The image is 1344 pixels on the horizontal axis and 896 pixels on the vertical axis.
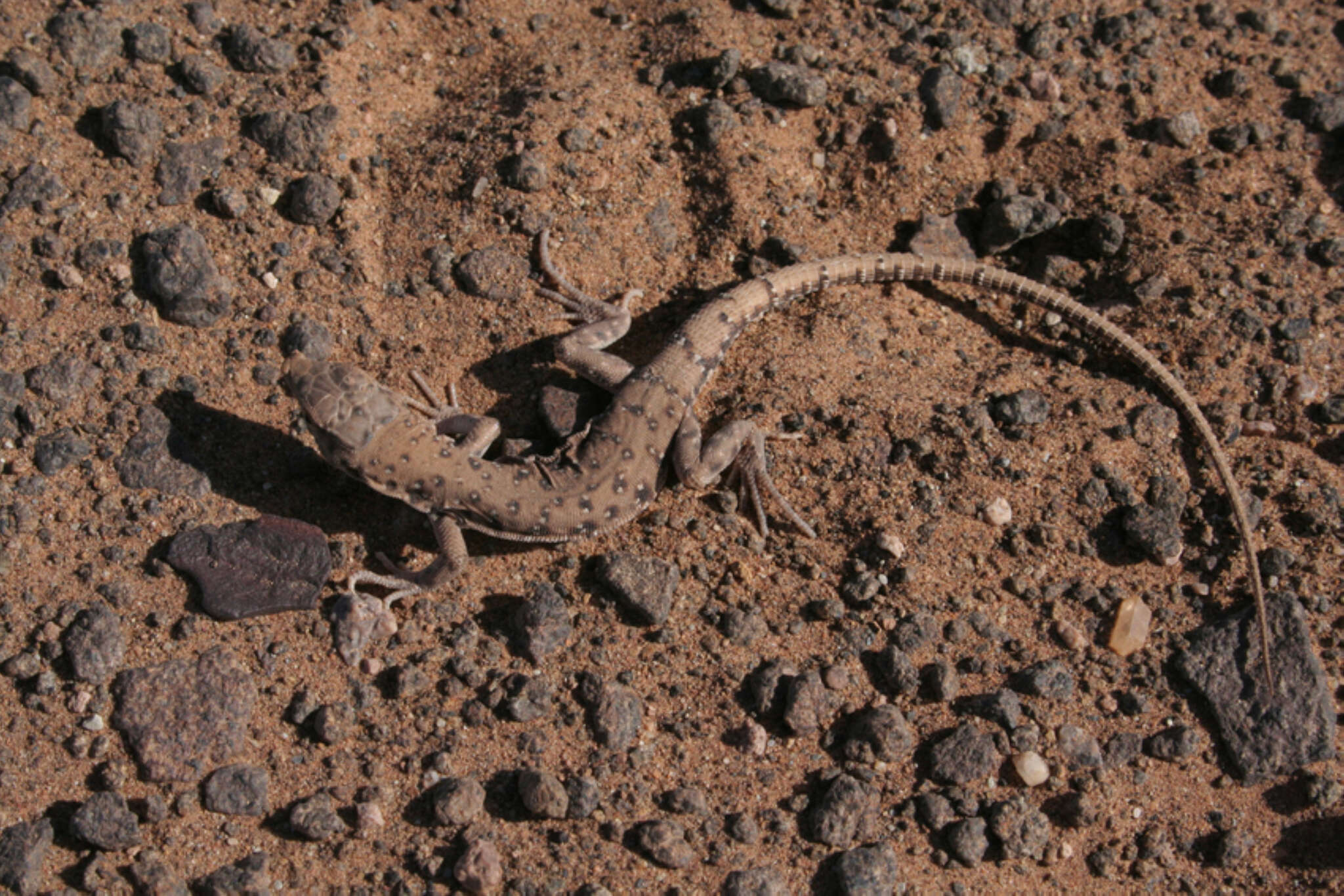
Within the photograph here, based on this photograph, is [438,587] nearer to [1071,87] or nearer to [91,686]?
[91,686]

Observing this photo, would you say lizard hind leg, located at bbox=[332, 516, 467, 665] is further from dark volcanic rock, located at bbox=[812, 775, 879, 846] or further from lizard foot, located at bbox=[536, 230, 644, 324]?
dark volcanic rock, located at bbox=[812, 775, 879, 846]

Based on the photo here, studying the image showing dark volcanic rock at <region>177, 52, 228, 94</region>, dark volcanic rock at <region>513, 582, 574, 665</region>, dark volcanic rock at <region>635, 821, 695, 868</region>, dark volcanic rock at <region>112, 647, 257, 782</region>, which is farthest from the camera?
dark volcanic rock at <region>177, 52, 228, 94</region>

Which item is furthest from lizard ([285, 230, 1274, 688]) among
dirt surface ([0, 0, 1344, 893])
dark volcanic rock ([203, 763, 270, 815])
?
dark volcanic rock ([203, 763, 270, 815])

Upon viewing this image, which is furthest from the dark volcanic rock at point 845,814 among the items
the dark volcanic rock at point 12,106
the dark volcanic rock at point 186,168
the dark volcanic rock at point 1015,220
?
the dark volcanic rock at point 12,106

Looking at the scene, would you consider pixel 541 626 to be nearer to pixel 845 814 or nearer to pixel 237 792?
pixel 237 792

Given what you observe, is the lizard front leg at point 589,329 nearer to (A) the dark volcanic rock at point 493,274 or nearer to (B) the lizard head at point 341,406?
(A) the dark volcanic rock at point 493,274
